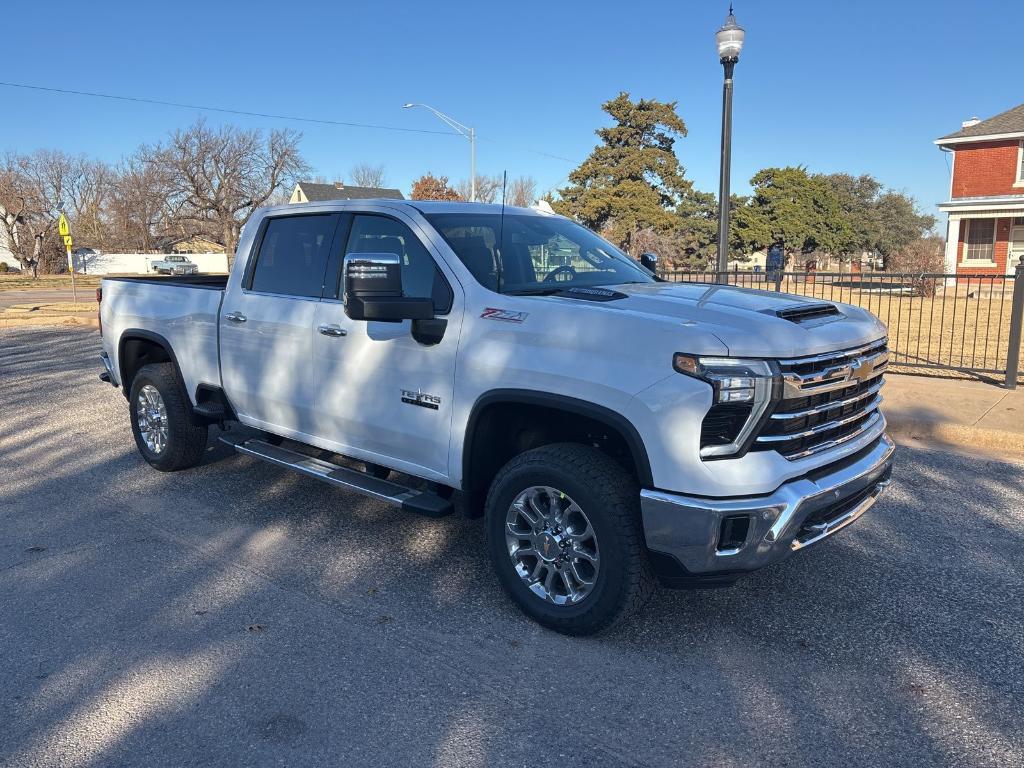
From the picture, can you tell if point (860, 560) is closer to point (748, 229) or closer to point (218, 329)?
point (218, 329)

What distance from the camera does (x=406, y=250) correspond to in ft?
14.5

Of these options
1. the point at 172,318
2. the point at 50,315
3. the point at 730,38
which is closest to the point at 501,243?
the point at 172,318

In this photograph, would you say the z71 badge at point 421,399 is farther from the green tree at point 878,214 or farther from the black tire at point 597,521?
the green tree at point 878,214

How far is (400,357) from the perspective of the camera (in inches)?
165

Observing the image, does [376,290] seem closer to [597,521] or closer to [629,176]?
→ [597,521]

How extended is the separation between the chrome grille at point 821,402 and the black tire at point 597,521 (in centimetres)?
61

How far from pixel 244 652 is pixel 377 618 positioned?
0.62 m

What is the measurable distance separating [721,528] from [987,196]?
32.9 m

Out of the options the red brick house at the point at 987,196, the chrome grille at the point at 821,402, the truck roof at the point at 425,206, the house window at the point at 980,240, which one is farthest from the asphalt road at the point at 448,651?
the house window at the point at 980,240

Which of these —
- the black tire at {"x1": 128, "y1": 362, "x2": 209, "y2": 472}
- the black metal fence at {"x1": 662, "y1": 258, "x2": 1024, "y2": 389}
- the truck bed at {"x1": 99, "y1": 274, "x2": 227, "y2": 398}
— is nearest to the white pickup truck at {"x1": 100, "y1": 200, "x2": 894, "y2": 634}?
the truck bed at {"x1": 99, "y1": 274, "x2": 227, "y2": 398}

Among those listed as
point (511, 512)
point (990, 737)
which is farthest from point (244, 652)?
point (990, 737)

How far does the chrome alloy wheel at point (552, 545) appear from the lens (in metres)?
3.56

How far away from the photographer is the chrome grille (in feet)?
10.6

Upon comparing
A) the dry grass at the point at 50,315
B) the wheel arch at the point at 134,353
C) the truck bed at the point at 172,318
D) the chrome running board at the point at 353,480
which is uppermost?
the truck bed at the point at 172,318
